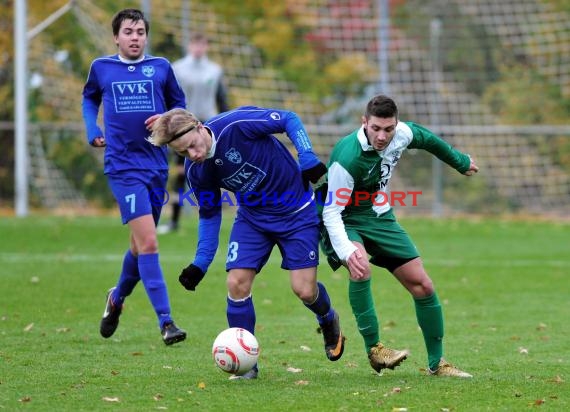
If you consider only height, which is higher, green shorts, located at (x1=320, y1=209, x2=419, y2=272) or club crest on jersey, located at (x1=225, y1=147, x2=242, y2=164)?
club crest on jersey, located at (x1=225, y1=147, x2=242, y2=164)

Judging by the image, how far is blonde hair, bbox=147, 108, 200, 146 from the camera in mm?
5648

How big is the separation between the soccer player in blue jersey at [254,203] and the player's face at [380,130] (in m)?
0.36

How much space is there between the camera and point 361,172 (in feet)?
19.3

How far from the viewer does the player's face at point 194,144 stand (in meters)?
5.65

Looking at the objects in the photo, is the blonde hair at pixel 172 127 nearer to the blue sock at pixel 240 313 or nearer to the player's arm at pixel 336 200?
the player's arm at pixel 336 200

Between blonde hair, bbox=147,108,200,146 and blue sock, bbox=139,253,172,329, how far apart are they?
59.3 inches

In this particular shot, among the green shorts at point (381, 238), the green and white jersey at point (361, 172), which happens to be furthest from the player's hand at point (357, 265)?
the green shorts at point (381, 238)

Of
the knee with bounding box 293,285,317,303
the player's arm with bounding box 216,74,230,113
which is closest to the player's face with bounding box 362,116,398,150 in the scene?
the knee with bounding box 293,285,317,303

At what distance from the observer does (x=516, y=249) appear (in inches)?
508

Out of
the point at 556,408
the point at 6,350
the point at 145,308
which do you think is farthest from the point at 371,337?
the point at 145,308

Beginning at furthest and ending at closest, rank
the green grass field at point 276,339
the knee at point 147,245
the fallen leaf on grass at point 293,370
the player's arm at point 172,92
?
1. the player's arm at point 172,92
2. the knee at point 147,245
3. the fallen leaf on grass at point 293,370
4. the green grass field at point 276,339

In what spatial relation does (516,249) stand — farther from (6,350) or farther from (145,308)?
(6,350)

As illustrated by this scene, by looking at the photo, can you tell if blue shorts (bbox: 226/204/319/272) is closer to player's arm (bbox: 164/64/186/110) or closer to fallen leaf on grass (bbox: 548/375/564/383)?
fallen leaf on grass (bbox: 548/375/564/383)

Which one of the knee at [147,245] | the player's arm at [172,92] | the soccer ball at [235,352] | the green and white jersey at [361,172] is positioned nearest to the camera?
the soccer ball at [235,352]
